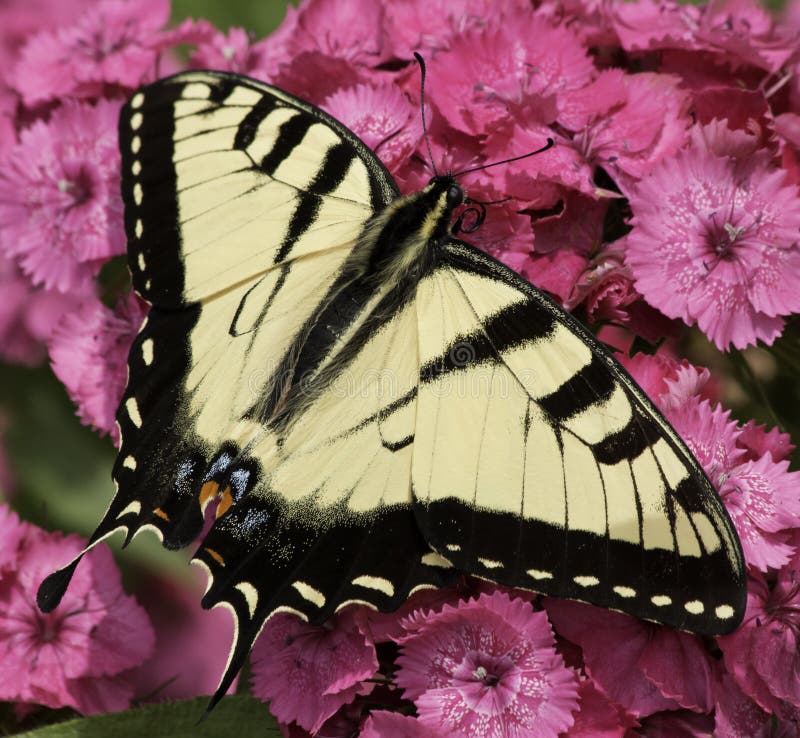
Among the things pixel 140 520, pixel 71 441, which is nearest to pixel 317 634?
pixel 140 520

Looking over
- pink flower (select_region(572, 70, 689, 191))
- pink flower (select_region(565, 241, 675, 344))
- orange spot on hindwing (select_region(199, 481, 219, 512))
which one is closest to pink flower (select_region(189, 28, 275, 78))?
pink flower (select_region(572, 70, 689, 191))

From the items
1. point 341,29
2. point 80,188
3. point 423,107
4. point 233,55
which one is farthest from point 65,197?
point 423,107

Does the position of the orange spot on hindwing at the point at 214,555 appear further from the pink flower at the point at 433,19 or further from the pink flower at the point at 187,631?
the pink flower at the point at 187,631

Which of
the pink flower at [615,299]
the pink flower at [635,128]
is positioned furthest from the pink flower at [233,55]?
the pink flower at [615,299]

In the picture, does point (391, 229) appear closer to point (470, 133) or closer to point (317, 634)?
point (470, 133)

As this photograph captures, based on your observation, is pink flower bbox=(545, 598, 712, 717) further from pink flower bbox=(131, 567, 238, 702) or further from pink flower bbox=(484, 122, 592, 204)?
pink flower bbox=(131, 567, 238, 702)

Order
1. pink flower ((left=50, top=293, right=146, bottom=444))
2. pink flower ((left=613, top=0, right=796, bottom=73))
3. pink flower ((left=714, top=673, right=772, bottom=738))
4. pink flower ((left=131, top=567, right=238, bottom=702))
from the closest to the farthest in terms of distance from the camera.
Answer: pink flower ((left=714, top=673, right=772, bottom=738)) < pink flower ((left=613, top=0, right=796, bottom=73)) < pink flower ((left=50, top=293, right=146, bottom=444)) < pink flower ((left=131, top=567, right=238, bottom=702))
